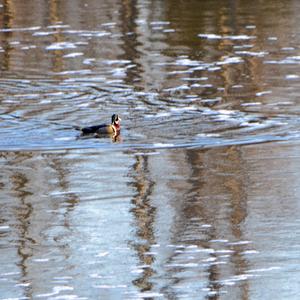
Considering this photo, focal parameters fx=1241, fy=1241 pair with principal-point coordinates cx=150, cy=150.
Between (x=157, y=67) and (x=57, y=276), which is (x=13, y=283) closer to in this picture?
(x=57, y=276)

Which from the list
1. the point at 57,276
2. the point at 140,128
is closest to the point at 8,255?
the point at 57,276

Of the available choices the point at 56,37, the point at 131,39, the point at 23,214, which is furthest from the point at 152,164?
the point at 56,37

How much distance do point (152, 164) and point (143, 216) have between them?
2.01 m

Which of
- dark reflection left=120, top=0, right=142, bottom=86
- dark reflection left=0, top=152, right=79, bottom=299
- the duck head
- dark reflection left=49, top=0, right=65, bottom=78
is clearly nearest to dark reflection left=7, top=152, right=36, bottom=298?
dark reflection left=0, top=152, right=79, bottom=299

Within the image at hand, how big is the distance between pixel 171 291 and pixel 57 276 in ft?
2.82

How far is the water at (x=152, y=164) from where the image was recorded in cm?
856

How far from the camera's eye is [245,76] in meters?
17.4

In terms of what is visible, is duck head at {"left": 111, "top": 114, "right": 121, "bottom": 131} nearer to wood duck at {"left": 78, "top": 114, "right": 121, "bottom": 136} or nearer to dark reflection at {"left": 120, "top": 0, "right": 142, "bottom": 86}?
wood duck at {"left": 78, "top": 114, "right": 121, "bottom": 136}

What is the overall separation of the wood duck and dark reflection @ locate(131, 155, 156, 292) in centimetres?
107

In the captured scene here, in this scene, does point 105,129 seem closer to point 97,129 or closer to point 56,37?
point 97,129

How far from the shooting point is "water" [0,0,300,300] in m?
8.56

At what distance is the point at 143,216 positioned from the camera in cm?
1008

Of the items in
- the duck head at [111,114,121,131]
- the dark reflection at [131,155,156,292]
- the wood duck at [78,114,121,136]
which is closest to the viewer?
the dark reflection at [131,155,156,292]

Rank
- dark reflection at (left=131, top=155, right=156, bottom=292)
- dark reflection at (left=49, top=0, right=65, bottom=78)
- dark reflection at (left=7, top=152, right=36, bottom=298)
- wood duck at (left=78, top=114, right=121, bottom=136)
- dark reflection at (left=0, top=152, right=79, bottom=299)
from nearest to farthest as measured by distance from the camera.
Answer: dark reflection at (left=131, top=155, right=156, bottom=292) < dark reflection at (left=7, top=152, right=36, bottom=298) < dark reflection at (left=0, top=152, right=79, bottom=299) < wood duck at (left=78, top=114, right=121, bottom=136) < dark reflection at (left=49, top=0, right=65, bottom=78)
